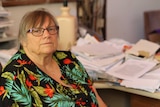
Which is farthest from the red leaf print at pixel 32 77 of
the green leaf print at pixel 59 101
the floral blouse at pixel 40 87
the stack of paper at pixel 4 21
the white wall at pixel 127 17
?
the white wall at pixel 127 17

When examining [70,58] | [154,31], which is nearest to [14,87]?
[70,58]

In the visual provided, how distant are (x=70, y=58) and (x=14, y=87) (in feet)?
1.51

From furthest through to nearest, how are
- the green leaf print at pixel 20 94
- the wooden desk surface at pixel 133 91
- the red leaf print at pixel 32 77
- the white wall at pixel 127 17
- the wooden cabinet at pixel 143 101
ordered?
the white wall at pixel 127 17 → the wooden cabinet at pixel 143 101 → the wooden desk surface at pixel 133 91 → the red leaf print at pixel 32 77 → the green leaf print at pixel 20 94

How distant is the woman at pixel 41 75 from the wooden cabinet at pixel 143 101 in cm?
34

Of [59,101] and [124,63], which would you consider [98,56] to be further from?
[59,101]

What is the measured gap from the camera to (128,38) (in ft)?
11.3

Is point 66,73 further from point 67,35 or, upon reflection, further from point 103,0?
point 103,0

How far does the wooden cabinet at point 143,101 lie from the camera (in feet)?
5.70

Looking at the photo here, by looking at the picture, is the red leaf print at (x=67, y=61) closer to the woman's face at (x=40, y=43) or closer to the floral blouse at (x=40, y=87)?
the floral blouse at (x=40, y=87)

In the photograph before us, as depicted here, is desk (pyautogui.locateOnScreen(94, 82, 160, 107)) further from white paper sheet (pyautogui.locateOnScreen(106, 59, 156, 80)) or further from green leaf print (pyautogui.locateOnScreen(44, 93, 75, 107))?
green leaf print (pyautogui.locateOnScreen(44, 93, 75, 107))

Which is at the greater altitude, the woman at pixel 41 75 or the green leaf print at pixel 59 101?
the woman at pixel 41 75

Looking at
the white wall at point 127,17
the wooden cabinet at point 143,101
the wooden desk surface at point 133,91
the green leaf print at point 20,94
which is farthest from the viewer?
the white wall at point 127,17

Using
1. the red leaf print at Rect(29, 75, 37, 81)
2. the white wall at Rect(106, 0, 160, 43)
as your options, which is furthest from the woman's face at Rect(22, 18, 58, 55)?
the white wall at Rect(106, 0, 160, 43)

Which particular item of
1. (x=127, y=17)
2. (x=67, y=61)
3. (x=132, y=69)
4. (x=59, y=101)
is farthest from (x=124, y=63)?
(x=127, y=17)
